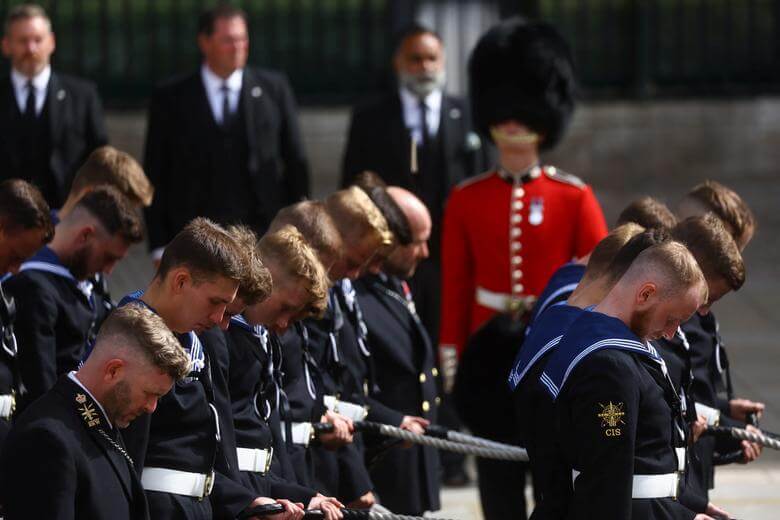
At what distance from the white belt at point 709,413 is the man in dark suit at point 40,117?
12.1 feet

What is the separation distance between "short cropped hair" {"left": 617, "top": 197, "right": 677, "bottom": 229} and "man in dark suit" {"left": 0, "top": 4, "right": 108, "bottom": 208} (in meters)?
3.21

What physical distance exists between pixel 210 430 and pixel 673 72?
9.33m

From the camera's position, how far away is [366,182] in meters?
7.29

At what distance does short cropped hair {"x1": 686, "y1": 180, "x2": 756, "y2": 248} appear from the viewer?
21.8 feet

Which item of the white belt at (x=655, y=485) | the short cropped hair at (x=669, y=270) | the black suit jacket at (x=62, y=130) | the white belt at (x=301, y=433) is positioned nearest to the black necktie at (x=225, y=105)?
the black suit jacket at (x=62, y=130)

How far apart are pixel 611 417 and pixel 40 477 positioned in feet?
4.70

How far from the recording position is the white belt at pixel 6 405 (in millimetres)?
5805

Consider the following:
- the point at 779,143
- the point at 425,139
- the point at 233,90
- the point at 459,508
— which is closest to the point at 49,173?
the point at 233,90

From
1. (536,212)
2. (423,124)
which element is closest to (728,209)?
(536,212)

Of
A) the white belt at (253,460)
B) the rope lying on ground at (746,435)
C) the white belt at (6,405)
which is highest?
the white belt at (6,405)

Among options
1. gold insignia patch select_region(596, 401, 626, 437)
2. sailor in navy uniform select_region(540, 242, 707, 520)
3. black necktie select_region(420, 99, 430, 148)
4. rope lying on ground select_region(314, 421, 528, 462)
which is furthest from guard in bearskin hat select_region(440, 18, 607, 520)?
gold insignia patch select_region(596, 401, 626, 437)

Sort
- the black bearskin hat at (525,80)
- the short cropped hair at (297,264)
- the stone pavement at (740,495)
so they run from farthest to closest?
1. the stone pavement at (740,495)
2. the black bearskin hat at (525,80)
3. the short cropped hair at (297,264)

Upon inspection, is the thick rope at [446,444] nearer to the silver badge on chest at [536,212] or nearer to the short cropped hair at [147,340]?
the silver badge on chest at [536,212]

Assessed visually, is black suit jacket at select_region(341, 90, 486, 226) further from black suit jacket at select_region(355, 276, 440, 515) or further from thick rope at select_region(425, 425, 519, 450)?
thick rope at select_region(425, 425, 519, 450)
